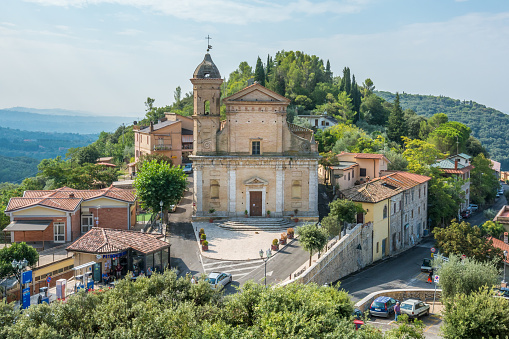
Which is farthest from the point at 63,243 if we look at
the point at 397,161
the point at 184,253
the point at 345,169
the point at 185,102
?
the point at 185,102

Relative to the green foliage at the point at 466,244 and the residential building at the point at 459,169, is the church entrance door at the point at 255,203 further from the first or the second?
the residential building at the point at 459,169

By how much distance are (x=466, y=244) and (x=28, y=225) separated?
105ft

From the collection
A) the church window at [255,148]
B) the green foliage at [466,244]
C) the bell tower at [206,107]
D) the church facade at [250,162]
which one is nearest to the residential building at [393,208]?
the church facade at [250,162]

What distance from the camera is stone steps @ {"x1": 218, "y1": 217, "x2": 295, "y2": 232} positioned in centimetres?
4438

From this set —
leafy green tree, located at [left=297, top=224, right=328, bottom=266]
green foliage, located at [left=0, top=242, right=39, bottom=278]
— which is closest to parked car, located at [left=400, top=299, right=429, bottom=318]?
leafy green tree, located at [left=297, top=224, right=328, bottom=266]

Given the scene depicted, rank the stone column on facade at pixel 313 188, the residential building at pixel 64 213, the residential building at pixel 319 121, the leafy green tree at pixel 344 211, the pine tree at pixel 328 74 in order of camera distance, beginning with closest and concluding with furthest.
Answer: the residential building at pixel 64 213 → the leafy green tree at pixel 344 211 → the stone column on facade at pixel 313 188 → the residential building at pixel 319 121 → the pine tree at pixel 328 74

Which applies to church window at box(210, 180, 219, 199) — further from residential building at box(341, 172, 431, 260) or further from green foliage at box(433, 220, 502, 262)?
green foliage at box(433, 220, 502, 262)

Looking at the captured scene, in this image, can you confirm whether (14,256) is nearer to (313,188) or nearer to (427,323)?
(427,323)

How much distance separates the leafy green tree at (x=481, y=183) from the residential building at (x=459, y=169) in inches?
142

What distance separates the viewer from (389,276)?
39219mm

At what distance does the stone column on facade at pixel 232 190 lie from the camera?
46750mm

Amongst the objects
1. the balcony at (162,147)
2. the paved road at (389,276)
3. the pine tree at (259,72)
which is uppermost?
the pine tree at (259,72)

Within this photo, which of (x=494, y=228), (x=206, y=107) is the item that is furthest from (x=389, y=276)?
(x=206, y=107)

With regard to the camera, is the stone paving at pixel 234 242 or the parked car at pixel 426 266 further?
the parked car at pixel 426 266
